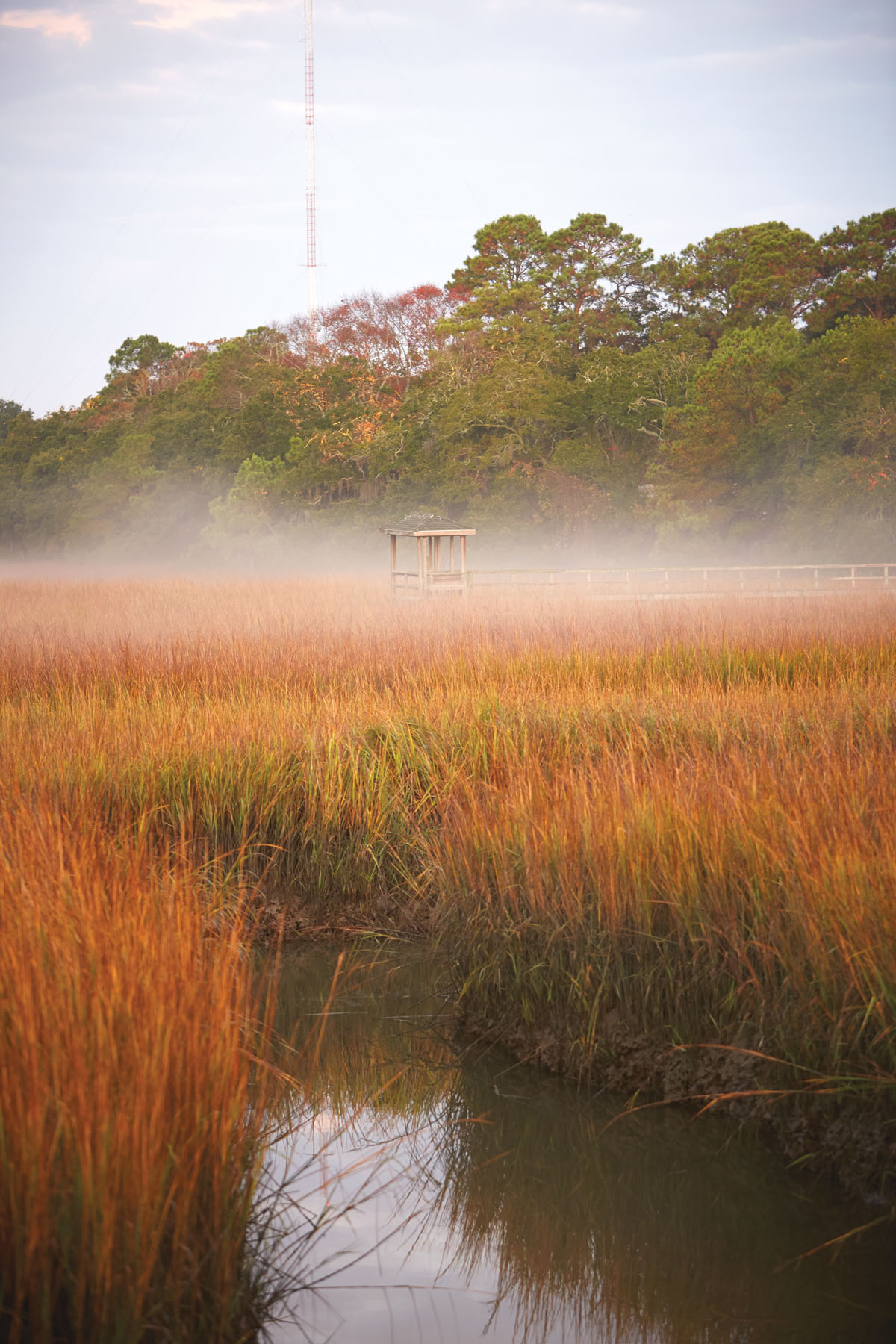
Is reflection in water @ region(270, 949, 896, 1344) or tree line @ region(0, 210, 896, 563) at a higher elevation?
tree line @ region(0, 210, 896, 563)

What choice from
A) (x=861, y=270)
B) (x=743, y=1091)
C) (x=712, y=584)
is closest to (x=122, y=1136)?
(x=743, y=1091)

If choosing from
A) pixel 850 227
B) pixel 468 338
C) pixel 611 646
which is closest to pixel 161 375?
pixel 468 338

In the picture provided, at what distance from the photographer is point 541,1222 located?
2.96m

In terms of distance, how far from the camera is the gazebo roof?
68.4 ft

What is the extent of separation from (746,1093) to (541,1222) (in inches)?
25.7

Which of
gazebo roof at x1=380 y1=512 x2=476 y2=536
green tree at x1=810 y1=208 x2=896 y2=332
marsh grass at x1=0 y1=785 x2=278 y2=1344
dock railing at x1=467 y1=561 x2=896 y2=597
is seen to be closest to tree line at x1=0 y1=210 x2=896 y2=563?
green tree at x1=810 y1=208 x2=896 y2=332

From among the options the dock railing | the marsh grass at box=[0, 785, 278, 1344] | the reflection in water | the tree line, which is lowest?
the reflection in water

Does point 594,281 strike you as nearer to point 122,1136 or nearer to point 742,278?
point 742,278

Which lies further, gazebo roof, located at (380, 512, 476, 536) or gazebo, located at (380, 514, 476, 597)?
gazebo roof, located at (380, 512, 476, 536)

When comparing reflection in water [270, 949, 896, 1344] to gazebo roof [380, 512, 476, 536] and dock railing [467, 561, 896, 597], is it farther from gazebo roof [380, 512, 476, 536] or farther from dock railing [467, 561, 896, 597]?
gazebo roof [380, 512, 476, 536]

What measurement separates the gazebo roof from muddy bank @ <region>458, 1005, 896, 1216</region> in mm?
17329

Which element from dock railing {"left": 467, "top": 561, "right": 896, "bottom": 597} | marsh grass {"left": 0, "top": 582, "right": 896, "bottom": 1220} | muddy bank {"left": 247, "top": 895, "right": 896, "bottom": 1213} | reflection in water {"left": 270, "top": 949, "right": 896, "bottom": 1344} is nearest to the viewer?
reflection in water {"left": 270, "top": 949, "right": 896, "bottom": 1344}

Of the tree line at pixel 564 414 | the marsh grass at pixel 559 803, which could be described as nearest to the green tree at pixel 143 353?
the tree line at pixel 564 414

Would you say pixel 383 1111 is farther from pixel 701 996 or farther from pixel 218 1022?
pixel 218 1022
